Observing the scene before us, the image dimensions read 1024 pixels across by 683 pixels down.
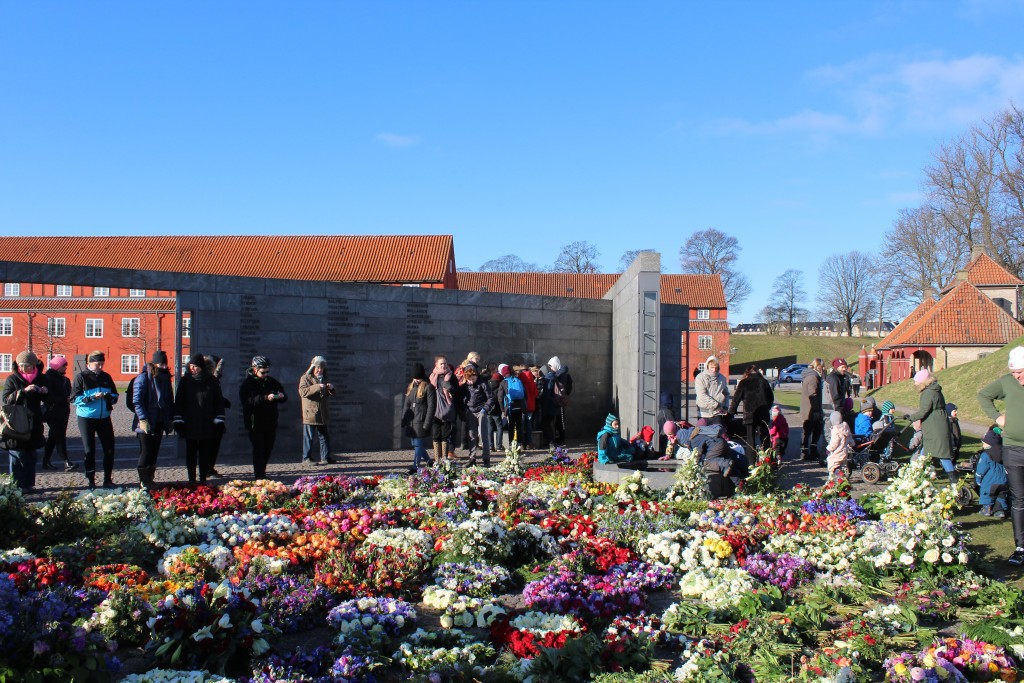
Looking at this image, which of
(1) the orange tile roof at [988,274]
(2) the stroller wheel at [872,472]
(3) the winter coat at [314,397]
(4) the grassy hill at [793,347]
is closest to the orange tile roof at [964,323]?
(1) the orange tile roof at [988,274]

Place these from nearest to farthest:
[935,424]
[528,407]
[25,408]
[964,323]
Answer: [25,408]
[935,424]
[528,407]
[964,323]

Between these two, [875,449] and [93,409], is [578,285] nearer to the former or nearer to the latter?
[875,449]

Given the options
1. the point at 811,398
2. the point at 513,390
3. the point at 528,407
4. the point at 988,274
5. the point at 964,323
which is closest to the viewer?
the point at 811,398

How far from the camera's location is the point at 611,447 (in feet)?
34.2

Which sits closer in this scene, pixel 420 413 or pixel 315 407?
pixel 420 413

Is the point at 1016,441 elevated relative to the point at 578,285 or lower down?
lower down

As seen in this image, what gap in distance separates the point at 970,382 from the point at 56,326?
172 ft

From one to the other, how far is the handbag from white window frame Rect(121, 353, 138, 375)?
5028 centimetres

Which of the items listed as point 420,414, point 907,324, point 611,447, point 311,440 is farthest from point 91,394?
point 907,324

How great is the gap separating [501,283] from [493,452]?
168 ft

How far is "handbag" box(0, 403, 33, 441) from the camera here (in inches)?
335

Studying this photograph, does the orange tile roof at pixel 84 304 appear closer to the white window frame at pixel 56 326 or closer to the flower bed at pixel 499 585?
the white window frame at pixel 56 326

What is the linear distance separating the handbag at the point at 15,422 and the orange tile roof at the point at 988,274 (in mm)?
49357

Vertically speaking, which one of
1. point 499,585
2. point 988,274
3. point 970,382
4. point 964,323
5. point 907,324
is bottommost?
point 499,585
